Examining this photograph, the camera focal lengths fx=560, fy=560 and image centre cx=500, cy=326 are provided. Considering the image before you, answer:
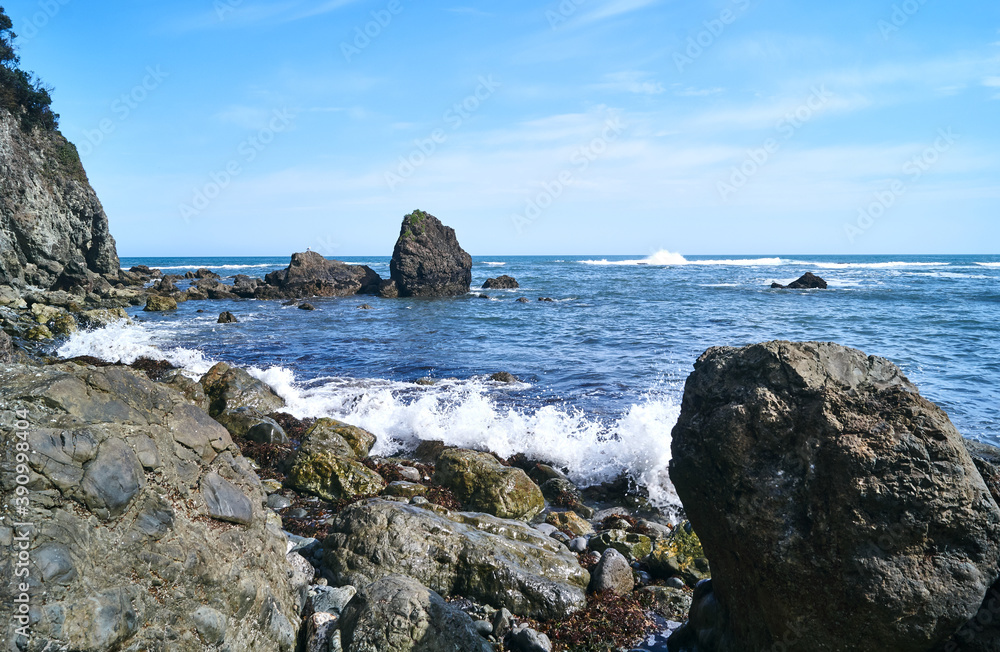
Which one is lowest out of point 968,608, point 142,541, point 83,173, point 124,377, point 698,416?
point 968,608

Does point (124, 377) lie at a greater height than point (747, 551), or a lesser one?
greater

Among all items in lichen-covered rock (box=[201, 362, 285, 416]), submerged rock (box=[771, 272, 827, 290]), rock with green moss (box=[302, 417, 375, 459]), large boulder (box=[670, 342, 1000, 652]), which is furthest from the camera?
submerged rock (box=[771, 272, 827, 290])

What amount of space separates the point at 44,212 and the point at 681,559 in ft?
125

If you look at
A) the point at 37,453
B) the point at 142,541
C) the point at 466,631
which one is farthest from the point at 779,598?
the point at 37,453

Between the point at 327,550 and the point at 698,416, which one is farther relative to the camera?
the point at 327,550

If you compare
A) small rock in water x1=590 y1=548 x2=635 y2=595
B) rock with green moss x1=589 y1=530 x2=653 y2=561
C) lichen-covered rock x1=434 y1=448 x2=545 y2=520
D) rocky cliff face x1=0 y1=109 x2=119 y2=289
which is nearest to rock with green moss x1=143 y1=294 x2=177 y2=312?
rocky cliff face x1=0 y1=109 x2=119 y2=289

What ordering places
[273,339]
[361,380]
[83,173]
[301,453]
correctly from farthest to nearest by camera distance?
[83,173], [273,339], [361,380], [301,453]

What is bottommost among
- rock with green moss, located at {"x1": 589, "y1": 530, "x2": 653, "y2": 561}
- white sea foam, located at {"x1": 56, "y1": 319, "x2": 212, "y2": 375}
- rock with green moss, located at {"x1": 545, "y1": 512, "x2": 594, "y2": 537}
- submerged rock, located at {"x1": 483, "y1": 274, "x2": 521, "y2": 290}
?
rock with green moss, located at {"x1": 545, "y1": 512, "x2": 594, "y2": 537}

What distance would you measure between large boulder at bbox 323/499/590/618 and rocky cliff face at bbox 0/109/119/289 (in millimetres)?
32440

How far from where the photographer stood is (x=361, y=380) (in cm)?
1609

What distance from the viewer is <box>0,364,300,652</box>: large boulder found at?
3.12 metres

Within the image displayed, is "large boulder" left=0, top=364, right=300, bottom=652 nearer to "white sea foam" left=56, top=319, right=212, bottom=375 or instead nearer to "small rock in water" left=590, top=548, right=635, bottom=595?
"small rock in water" left=590, top=548, right=635, bottom=595

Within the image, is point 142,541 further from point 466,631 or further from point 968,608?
point 968,608

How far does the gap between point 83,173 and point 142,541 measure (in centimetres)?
4389
